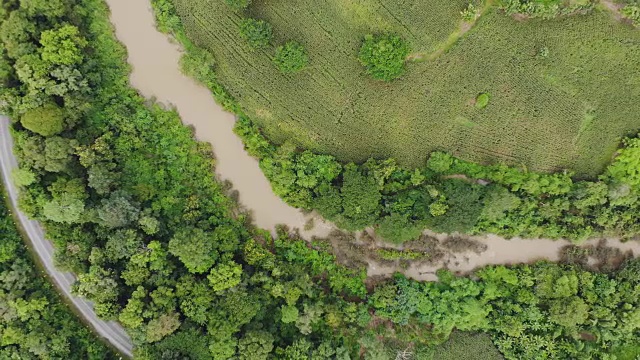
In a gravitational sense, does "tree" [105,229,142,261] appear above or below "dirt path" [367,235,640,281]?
below

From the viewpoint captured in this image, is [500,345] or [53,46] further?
[500,345]

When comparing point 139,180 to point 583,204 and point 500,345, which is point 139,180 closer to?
point 500,345

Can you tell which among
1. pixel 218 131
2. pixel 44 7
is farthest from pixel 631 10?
pixel 44 7

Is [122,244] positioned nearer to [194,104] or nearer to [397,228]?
[194,104]


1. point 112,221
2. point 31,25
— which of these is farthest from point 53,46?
point 112,221

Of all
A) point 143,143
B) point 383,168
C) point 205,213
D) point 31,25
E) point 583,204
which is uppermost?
point 583,204

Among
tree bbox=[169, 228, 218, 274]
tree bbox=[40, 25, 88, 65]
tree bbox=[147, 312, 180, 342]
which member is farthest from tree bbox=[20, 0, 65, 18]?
tree bbox=[147, 312, 180, 342]

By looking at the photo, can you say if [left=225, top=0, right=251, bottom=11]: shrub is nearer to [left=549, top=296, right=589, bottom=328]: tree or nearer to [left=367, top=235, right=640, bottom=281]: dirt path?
[left=367, top=235, right=640, bottom=281]: dirt path
